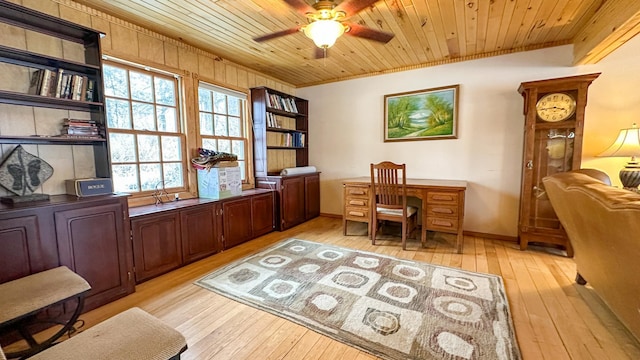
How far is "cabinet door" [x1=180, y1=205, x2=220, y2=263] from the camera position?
270 cm

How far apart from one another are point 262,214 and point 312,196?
3.77 ft

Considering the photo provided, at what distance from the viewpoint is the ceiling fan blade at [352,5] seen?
169 centimetres

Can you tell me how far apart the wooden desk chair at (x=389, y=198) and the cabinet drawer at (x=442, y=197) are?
0.98 feet

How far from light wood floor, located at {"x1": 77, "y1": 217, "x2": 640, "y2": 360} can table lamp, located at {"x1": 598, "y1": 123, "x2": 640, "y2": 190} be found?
3.07ft

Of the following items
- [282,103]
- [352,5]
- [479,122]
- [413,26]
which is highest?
[413,26]

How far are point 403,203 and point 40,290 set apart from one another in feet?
10.0

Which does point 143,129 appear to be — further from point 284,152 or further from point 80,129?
point 284,152

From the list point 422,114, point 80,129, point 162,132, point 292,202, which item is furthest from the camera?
point 292,202

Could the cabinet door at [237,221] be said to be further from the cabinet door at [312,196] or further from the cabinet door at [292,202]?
the cabinet door at [312,196]

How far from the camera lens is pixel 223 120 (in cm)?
363

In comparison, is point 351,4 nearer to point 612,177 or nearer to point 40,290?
point 40,290

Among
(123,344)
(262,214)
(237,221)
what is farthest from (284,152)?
(123,344)

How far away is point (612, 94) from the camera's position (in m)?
2.86

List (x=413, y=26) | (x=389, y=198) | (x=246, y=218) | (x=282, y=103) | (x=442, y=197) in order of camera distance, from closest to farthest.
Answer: (x=413, y=26), (x=442, y=197), (x=389, y=198), (x=246, y=218), (x=282, y=103)
